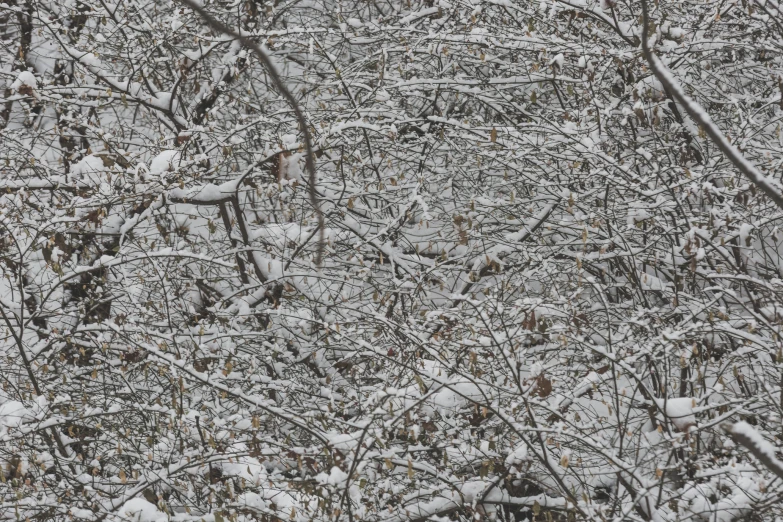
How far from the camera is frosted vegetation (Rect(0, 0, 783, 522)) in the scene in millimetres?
4238

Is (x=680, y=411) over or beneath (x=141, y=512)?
over

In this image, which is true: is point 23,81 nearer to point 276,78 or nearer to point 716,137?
point 276,78

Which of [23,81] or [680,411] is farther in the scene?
[23,81]

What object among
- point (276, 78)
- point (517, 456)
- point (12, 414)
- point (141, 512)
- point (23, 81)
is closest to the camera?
point (276, 78)

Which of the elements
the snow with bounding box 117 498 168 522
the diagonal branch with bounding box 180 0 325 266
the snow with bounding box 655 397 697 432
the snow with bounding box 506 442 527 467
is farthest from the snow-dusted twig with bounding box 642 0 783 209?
the snow with bounding box 117 498 168 522

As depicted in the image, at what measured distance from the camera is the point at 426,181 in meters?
6.13

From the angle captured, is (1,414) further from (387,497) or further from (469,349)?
(469,349)

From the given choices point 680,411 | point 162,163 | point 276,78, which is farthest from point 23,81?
point 276,78

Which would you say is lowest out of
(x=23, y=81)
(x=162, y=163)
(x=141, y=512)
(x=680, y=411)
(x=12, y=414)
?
(x=141, y=512)

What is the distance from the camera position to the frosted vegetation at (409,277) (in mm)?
4238

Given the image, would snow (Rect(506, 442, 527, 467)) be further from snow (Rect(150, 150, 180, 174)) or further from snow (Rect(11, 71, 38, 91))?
snow (Rect(11, 71, 38, 91))

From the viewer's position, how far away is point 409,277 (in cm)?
535

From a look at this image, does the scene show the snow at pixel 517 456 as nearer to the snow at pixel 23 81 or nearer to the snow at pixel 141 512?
the snow at pixel 141 512

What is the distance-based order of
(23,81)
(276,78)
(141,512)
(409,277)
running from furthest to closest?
1. (409,277)
2. (23,81)
3. (141,512)
4. (276,78)
